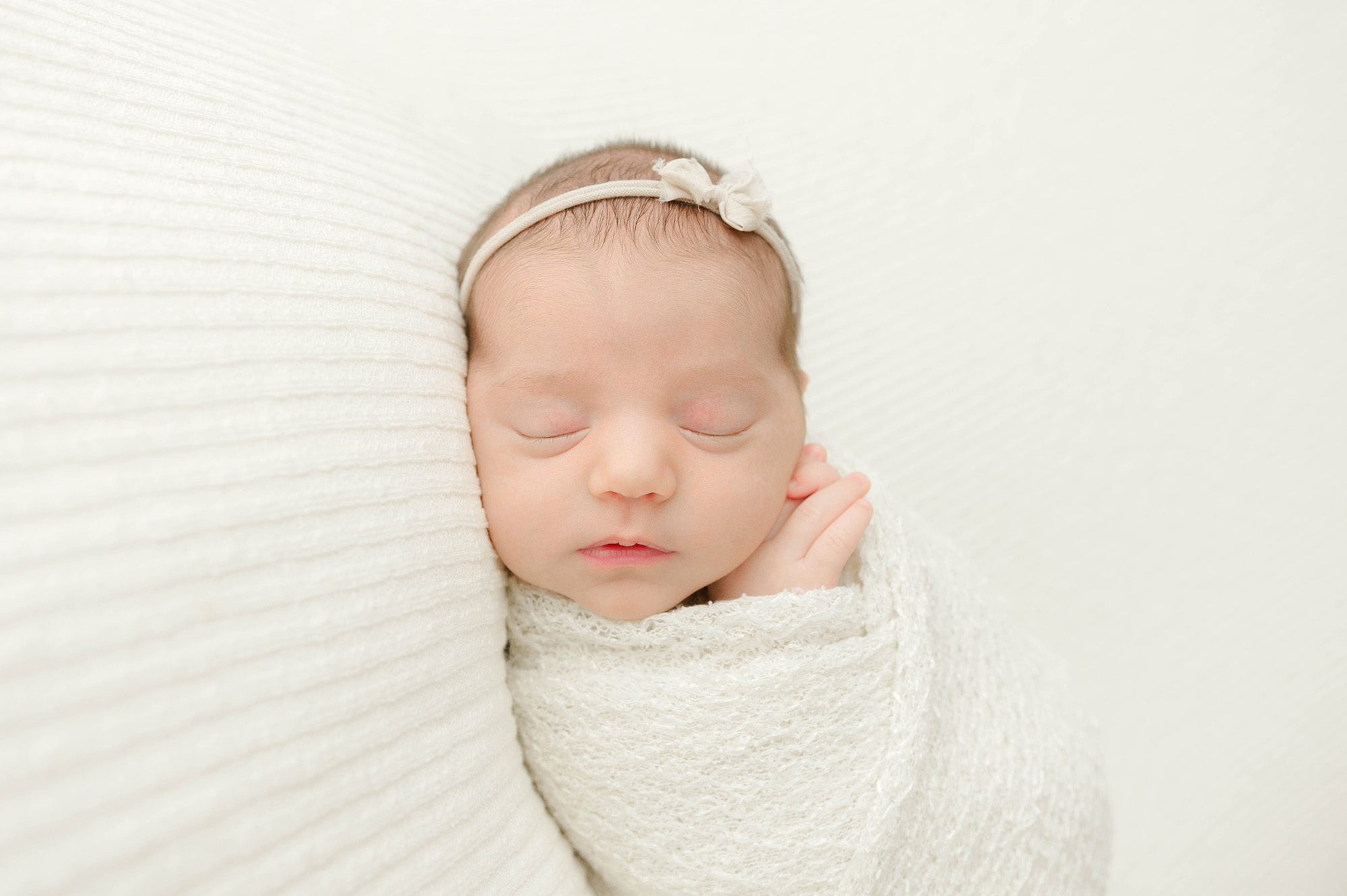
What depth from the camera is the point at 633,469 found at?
85cm

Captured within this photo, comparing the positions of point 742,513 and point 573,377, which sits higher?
point 573,377

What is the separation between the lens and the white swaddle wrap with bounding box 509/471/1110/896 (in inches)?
34.9

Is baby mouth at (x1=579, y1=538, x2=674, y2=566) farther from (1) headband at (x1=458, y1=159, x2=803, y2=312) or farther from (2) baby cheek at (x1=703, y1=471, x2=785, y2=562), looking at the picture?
(1) headband at (x1=458, y1=159, x2=803, y2=312)

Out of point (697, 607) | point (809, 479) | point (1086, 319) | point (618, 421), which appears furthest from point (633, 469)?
point (1086, 319)

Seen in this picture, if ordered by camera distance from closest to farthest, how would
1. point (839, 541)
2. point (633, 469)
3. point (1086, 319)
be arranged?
point (633, 469), point (839, 541), point (1086, 319)

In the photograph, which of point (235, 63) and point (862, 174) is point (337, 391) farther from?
point (862, 174)

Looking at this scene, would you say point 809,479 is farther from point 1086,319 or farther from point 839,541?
point 1086,319

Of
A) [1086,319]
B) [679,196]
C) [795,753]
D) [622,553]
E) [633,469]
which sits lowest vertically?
[795,753]

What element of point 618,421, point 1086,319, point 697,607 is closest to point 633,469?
point 618,421

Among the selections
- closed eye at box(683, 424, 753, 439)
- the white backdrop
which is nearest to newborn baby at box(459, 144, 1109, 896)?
closed eye at box(683, 424, 753, 439)

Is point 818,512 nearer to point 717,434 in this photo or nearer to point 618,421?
point 717,434

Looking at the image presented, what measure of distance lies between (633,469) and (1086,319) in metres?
1.08

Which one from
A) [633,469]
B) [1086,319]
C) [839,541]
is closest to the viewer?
[633,469]

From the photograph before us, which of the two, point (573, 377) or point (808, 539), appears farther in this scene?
point (808, 539)
